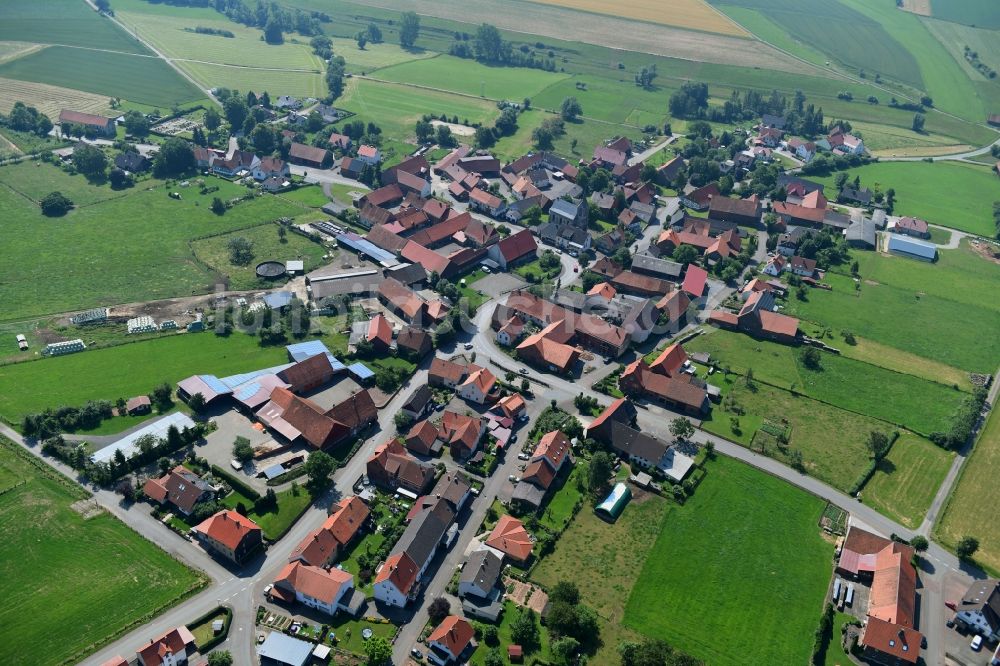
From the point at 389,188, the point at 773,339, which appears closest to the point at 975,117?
the point at 773,339

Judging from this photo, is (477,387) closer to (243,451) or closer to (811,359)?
(243,451)

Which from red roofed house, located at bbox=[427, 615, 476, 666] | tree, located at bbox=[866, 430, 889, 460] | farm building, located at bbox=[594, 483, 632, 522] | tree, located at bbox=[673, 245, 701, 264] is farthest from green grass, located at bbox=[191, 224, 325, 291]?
tree, located at bbox=[866, 430, 889, 460]

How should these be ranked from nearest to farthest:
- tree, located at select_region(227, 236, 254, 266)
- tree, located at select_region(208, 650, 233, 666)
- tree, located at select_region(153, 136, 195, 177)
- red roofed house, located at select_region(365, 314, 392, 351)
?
tree, located at select_region(208, 650, 233, 666) < red roofed house, located at select_region(365, 314, 392, 351) < tree, located at select_region(227, 236, 254, 266) < tree, located at select_region(153, 136, 195, 177)

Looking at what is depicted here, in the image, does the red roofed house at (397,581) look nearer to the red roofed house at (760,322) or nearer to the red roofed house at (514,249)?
the red roofed house at (760,322)

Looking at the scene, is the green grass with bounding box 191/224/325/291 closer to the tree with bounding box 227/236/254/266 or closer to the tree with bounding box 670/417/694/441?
the tree with bounding box 227/236/254/266

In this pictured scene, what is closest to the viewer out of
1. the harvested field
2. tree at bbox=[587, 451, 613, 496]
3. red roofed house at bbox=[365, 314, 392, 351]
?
tree at bbox=[587, 451, 613, 496]

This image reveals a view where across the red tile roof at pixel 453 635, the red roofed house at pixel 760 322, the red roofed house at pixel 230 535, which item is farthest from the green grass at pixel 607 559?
the red roofed house at pixel 760 322

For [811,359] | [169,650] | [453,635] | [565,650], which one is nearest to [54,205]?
[169,650]
